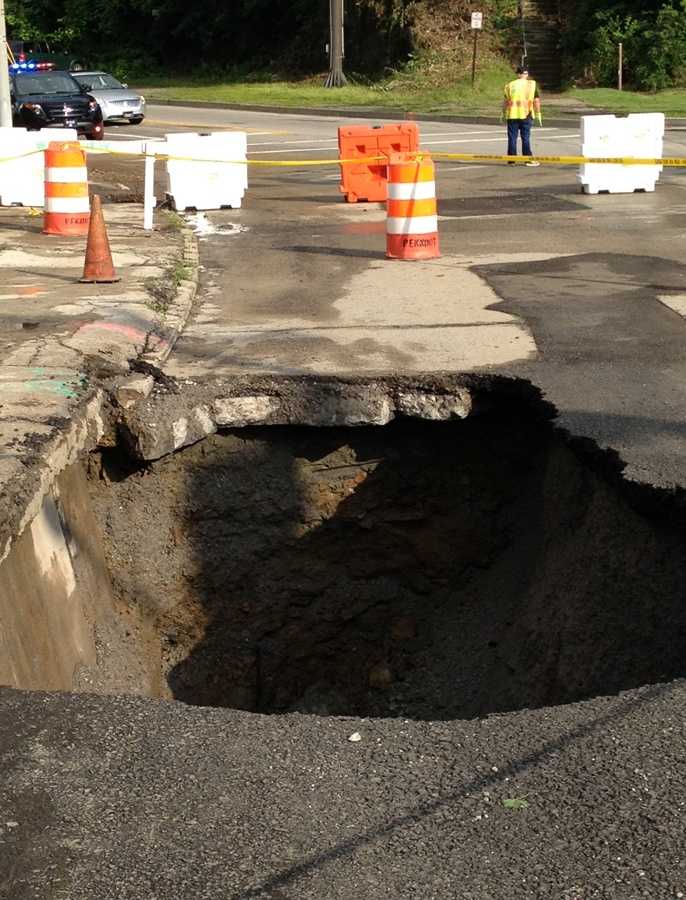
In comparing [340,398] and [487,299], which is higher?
[487,299]

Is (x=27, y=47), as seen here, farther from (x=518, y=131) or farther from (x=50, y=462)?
(x=50, y=462)

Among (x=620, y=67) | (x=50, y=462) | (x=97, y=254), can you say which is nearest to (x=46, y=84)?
(x=620, y=67)

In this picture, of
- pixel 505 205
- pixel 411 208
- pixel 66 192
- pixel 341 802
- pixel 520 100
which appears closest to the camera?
pixel 341 802

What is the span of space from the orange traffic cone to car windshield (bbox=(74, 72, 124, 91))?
2635 cm

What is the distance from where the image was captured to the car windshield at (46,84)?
29.2 meters

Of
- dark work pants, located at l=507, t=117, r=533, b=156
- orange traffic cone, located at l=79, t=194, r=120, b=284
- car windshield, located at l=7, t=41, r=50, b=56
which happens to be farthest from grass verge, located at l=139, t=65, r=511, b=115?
orange traffic cone, located at l=79, t=194, r=120, b=284

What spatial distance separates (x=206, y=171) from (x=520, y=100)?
654cm

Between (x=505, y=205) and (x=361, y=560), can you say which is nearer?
(x=361, y=560)

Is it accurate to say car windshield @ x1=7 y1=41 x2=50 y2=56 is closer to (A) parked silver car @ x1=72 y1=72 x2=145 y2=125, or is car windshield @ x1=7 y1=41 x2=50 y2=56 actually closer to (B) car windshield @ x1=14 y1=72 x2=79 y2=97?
(A) parked silver car @ x1=72 y1=72 x2=145 y2=125

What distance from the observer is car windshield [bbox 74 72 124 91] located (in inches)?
1403

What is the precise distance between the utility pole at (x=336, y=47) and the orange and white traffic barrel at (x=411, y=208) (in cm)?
3393

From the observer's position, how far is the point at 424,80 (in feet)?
145

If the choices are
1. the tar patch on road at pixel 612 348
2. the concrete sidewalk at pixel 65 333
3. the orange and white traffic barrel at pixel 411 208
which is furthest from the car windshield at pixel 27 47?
the tar patch on road at pixel 612 348

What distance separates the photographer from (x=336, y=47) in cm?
4509
